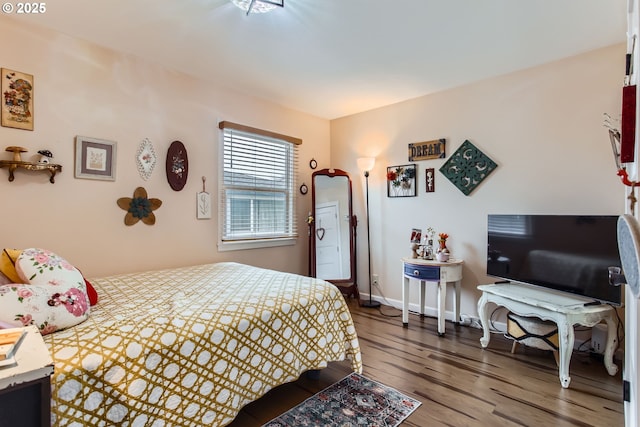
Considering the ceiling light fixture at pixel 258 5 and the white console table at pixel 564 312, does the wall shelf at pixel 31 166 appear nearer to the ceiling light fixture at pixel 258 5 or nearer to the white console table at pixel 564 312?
the ceiling light fixture at pixel 258 5

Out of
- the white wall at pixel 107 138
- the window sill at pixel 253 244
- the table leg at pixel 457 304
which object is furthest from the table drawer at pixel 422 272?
the white wall at pixel 107 138

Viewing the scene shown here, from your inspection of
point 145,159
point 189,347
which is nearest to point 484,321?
point 189,347

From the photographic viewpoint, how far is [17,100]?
2.20 meters

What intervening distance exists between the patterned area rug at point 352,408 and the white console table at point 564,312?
3.70ft

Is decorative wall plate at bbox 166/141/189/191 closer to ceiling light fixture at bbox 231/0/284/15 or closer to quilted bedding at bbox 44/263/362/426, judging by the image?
quilted bedding at bbox 44/263/362/426

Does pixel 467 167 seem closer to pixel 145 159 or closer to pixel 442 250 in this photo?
pixel 442 250

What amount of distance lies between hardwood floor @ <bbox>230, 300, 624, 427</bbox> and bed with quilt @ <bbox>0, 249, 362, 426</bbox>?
296 millimetres

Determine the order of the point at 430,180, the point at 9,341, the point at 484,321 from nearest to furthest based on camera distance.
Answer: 1. the point at 9,341
2. the point at 484,321
3. the point at 430,180

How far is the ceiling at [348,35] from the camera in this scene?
6.76 feet

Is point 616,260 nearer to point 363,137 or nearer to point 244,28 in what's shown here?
point 363,137

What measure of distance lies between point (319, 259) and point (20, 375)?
11.3ft

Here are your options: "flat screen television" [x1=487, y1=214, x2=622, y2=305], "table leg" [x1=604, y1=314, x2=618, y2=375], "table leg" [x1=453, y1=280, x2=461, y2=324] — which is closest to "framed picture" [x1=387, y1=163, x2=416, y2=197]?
"flat screen television" [x1=487, y1=214, x2=622, y2=305]

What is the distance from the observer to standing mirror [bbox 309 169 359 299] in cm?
414

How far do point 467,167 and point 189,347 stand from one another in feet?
9.93
